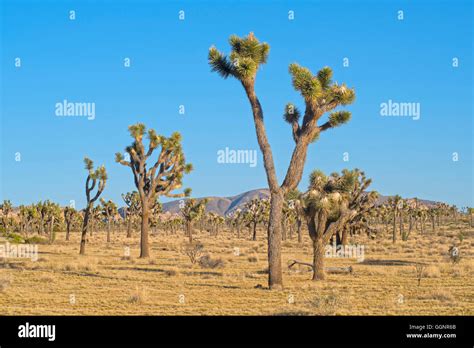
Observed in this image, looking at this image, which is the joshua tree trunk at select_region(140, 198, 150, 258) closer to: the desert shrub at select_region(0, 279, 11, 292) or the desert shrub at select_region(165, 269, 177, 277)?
the desert shrub at select_region(165, 269, 177, 277)

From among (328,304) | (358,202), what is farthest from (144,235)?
(328,304)

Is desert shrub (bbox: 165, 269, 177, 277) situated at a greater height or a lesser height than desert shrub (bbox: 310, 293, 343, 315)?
lesser

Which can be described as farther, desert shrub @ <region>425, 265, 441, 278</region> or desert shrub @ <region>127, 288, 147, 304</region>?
desert shrub @ <region>425, 265, 441, 278</region>

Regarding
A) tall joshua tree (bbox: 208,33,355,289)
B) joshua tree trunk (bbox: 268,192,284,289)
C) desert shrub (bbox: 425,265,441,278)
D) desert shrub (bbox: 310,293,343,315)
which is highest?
tall joshua tree (bbox: 208,33,355,289)

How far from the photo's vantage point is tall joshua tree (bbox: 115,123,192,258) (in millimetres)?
29812

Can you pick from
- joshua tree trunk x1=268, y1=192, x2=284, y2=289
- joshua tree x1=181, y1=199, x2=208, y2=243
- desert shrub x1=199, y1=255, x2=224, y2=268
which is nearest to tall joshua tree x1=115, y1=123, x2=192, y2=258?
desert shrub x1=199, y1=255, x2=224, y2=268

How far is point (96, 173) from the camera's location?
105 ft

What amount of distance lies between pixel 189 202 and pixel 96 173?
25408 millimetres

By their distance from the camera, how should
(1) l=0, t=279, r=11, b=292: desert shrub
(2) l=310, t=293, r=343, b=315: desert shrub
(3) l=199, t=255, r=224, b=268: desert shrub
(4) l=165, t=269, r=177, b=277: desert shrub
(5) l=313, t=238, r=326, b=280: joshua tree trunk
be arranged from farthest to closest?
(3) l=199, t=255, r=224, b=268: desert shrub → (4) l=165, t=269, r=177, b=277: desert shrub → (5) l=313, t=238, r=326, b=280: joshua tree trunk → (1) l=0, t=279, r=11, b=292: desert shrub → (2) l=310, t=293, r=343, b=315: desert shrub

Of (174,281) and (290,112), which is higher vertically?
(290,112)

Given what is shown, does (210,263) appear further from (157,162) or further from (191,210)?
(191,210)

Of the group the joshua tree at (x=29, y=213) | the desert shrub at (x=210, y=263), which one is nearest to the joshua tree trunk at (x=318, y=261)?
the desert shrub at (x=210, y=263)
